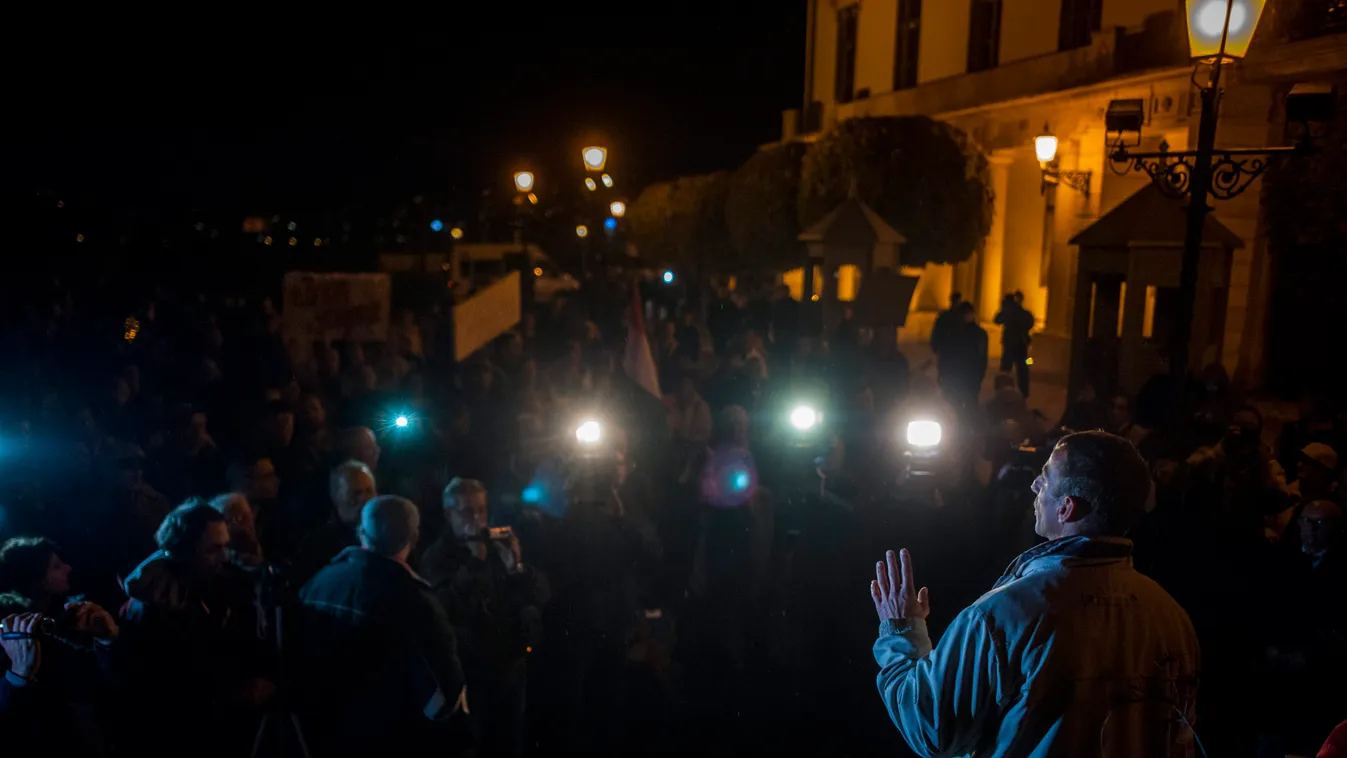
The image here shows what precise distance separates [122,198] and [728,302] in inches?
357

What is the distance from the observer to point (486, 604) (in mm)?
4605

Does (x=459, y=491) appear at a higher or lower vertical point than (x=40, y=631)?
higher

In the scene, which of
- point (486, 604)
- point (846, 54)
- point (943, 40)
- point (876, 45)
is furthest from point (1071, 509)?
point (846, 54)

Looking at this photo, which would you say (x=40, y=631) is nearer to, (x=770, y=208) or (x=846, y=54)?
(x=770, y=208)

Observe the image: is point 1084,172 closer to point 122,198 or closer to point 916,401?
point 916,401

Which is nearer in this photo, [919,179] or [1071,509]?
[1071,509]

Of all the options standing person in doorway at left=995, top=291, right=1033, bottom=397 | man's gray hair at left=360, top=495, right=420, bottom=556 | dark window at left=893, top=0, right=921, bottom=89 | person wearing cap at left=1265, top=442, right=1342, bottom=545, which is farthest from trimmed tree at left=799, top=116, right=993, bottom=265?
man's gray hair at left=360, top=495, right=420, bottom=556

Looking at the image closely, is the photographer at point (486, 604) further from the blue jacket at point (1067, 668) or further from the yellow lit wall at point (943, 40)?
the yellow lit wall at point (943, 40)

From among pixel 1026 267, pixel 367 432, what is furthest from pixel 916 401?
pixel 1026 267

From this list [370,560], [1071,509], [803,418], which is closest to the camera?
[1071,509]

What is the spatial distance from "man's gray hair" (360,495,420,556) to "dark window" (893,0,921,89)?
1111 inches

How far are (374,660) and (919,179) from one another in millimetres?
17607

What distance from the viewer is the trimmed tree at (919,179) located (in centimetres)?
1942

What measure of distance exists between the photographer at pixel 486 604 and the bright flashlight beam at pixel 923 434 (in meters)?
2.85
